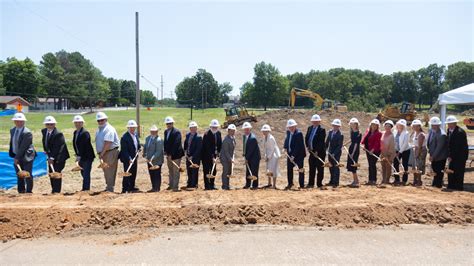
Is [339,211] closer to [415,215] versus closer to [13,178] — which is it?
[415,215]

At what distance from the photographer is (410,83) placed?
92875 millimetres

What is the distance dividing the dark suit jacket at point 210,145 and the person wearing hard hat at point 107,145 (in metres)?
1.87

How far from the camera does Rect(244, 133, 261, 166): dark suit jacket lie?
27.6 ft

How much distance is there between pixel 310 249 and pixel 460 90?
30.5 feet

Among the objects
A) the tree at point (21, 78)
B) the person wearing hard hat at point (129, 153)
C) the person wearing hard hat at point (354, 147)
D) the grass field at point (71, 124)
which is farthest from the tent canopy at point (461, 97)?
the tree at point (21, 78)

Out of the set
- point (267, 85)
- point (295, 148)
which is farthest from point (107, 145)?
point (267, 85)

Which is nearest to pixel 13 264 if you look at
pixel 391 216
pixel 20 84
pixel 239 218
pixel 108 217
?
pixel 108 217

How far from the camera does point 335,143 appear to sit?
8.38 meters

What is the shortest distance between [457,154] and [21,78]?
7527 centimetres

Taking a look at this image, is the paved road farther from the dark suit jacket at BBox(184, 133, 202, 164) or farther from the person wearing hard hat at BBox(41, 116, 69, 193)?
the dark suit jacket at BBox(184, 133, 202, 164)

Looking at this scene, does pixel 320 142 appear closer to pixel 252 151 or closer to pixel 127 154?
pixel 252 151

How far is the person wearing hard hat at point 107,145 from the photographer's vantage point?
7586mm

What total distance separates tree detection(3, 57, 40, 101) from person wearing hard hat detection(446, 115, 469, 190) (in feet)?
245

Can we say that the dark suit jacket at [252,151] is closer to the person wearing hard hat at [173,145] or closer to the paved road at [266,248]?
the person wearing hard hat at [173,145]
